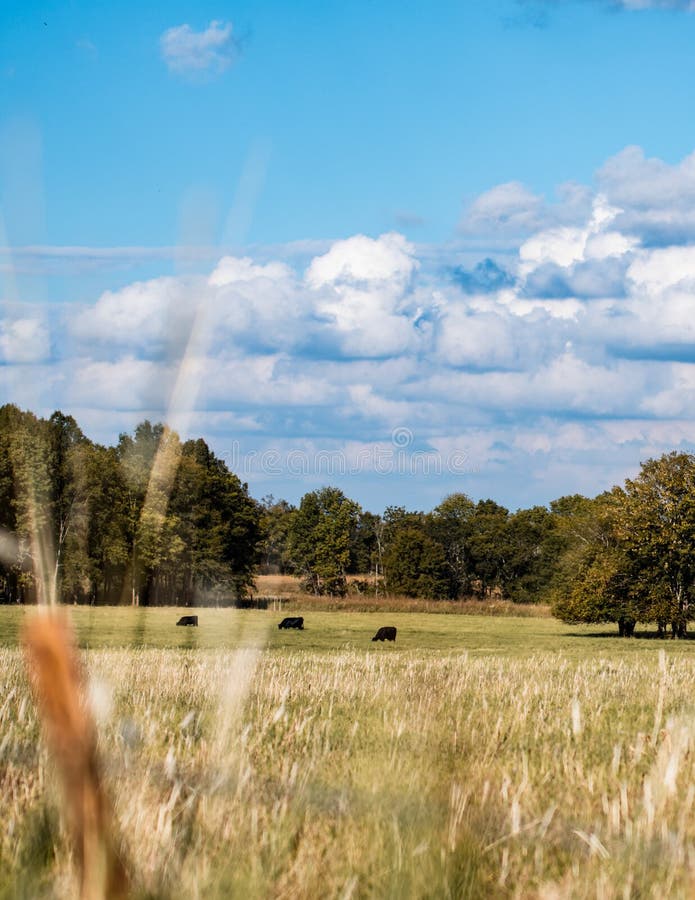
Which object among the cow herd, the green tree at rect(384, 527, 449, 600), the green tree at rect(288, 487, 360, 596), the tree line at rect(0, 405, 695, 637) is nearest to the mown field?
the tree line at rect(0, 405, 695, 637)

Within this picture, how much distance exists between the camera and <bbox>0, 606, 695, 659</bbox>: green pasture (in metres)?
49.8

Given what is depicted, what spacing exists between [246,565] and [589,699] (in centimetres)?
10009

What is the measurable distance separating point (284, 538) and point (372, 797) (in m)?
159

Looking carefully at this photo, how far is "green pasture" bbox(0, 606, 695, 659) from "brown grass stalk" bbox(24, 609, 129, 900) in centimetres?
4495

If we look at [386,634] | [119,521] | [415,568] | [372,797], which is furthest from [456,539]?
[372,797]

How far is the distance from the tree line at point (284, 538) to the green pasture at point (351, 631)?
155 inches

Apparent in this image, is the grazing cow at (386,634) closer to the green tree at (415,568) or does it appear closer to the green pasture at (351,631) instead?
the green pasture at (351,631)

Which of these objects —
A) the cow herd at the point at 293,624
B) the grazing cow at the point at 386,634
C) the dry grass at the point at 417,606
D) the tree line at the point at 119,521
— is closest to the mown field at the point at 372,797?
the grazing cow at the point at 386,634

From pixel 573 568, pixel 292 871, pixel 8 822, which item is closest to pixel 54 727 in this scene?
pixel 292 871

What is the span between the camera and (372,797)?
455 centimetres

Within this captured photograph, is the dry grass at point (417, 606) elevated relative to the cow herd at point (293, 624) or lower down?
lower down

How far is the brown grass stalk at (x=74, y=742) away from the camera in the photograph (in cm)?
126

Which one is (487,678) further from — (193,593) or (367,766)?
(193,593)

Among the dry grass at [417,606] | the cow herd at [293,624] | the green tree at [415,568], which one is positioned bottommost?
the dry grass at [417,606]
